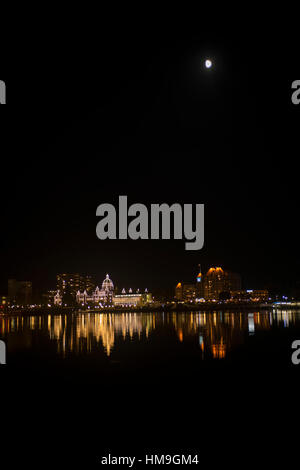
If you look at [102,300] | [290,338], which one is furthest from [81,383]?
[102,300]

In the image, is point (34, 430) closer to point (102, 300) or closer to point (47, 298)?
point (47, 298)

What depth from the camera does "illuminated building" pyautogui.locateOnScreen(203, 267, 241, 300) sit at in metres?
180

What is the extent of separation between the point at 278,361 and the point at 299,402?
5.43 metres

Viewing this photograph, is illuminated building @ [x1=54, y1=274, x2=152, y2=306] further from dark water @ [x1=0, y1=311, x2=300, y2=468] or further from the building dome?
dark water @ [x1=0, y1=311, x2=300, y2=468]

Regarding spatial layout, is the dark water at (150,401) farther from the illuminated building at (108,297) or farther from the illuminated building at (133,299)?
the illuminated building at (108,297)

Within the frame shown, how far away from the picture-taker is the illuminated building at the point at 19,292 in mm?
137500

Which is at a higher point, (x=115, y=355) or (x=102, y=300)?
(x=115, y=355)

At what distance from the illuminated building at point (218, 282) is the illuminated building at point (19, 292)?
259ft

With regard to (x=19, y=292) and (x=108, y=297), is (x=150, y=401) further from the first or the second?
(x=108, y=297)

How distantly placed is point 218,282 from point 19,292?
84.1m

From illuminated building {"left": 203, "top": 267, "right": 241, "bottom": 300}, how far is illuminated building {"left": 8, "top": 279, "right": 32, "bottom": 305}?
78.8 meters

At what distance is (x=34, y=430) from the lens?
871cm

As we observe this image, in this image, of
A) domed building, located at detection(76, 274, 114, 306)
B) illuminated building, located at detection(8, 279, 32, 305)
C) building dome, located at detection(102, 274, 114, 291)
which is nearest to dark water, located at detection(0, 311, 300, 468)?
illuminated building, located at detection(8, 279, 32, 305)

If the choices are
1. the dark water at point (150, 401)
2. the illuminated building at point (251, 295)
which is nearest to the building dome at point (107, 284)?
the illuminated building at point (251, 295)
